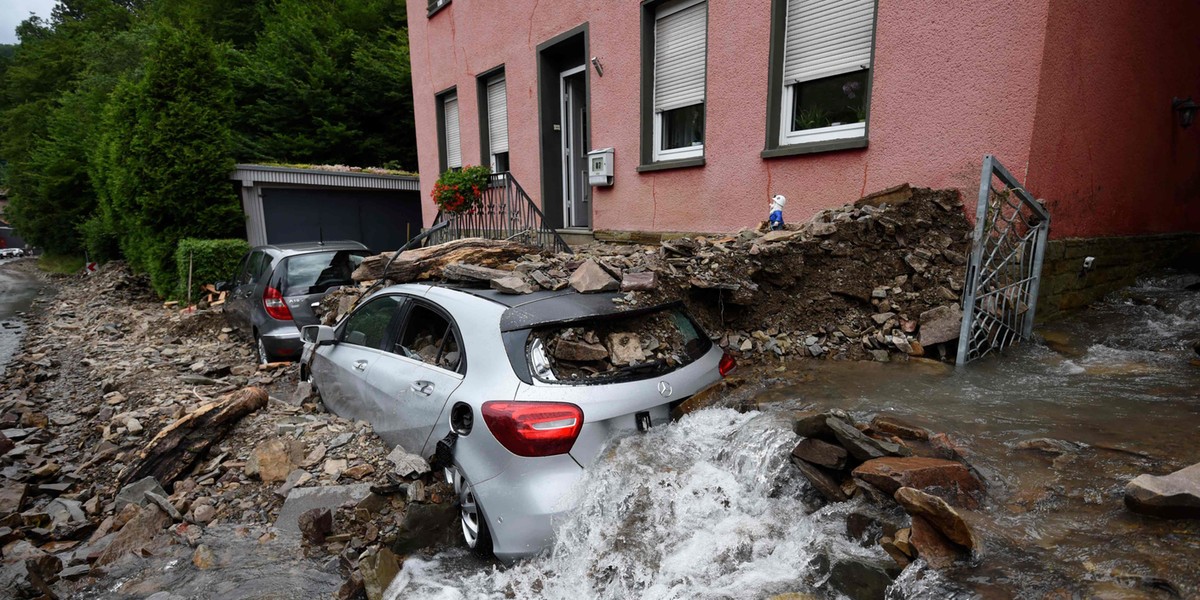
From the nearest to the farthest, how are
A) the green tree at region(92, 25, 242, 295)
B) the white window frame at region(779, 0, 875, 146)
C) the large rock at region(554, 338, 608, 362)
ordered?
the large rock at region(554, 338, 608, 362), the white window frame at region(779, 0, 875, 146), the green tree at region(92, 25, 242, 295)

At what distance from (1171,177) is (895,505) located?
6693 mm

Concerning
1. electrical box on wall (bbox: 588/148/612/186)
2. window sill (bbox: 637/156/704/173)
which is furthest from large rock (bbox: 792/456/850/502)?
electrical box on wall (bbox: 588/148/612/186)

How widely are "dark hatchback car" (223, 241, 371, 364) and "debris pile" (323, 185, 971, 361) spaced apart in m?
3.23

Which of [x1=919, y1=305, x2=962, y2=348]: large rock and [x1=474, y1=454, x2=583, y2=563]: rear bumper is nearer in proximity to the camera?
[x1=474, y1=454, x2=583, y2=563]: rear bumper

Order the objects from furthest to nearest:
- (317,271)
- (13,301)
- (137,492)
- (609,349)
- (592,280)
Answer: (13,301) → (317,271) → (137,492) → (592,280) → (609,349)

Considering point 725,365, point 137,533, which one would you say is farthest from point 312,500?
point 725,365

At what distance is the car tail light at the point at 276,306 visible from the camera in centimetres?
719

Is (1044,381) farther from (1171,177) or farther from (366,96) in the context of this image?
(366,96)

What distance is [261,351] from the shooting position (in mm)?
7418

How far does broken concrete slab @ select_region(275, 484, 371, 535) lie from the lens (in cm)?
349

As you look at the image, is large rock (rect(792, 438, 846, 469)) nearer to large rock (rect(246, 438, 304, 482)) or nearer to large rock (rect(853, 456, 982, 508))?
large rock (rect(853, 456, 982, 508))

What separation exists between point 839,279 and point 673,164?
9.64 feet

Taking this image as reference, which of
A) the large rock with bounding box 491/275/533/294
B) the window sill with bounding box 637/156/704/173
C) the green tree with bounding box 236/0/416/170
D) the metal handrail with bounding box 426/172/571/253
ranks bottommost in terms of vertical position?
the large rock with bounding box 491/275/533/294

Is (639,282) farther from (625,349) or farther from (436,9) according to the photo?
(436,9)
